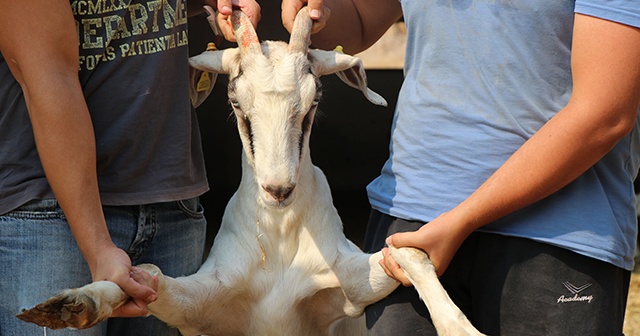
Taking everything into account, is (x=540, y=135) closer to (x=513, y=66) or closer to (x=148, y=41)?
(x=513, y=66)

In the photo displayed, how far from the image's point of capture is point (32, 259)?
2.84 m

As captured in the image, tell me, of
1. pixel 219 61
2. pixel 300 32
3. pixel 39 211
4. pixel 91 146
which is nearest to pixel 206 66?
pixel 219 61

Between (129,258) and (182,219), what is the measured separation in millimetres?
351

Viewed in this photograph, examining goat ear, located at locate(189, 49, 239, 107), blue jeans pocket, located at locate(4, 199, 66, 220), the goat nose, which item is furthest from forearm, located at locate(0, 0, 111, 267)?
goat ear, located at locate(189, 49, 239, 107)

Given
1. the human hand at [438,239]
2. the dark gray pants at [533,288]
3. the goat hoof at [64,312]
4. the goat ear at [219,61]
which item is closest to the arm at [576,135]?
the human hand at [438,239]

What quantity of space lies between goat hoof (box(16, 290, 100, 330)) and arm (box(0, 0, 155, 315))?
0.58 feet

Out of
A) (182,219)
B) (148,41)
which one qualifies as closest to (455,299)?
(182,219)

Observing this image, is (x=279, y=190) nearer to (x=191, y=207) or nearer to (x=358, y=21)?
(x=191, y=207)

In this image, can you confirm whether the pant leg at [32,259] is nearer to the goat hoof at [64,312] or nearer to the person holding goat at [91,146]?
the person holding goat at [91,146]

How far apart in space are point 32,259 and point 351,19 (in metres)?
1.45

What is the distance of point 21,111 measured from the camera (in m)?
2.84

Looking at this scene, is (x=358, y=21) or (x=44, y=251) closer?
(x=44, y=251)

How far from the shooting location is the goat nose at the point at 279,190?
3064 mm

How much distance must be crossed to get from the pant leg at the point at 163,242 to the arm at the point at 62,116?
255mm
